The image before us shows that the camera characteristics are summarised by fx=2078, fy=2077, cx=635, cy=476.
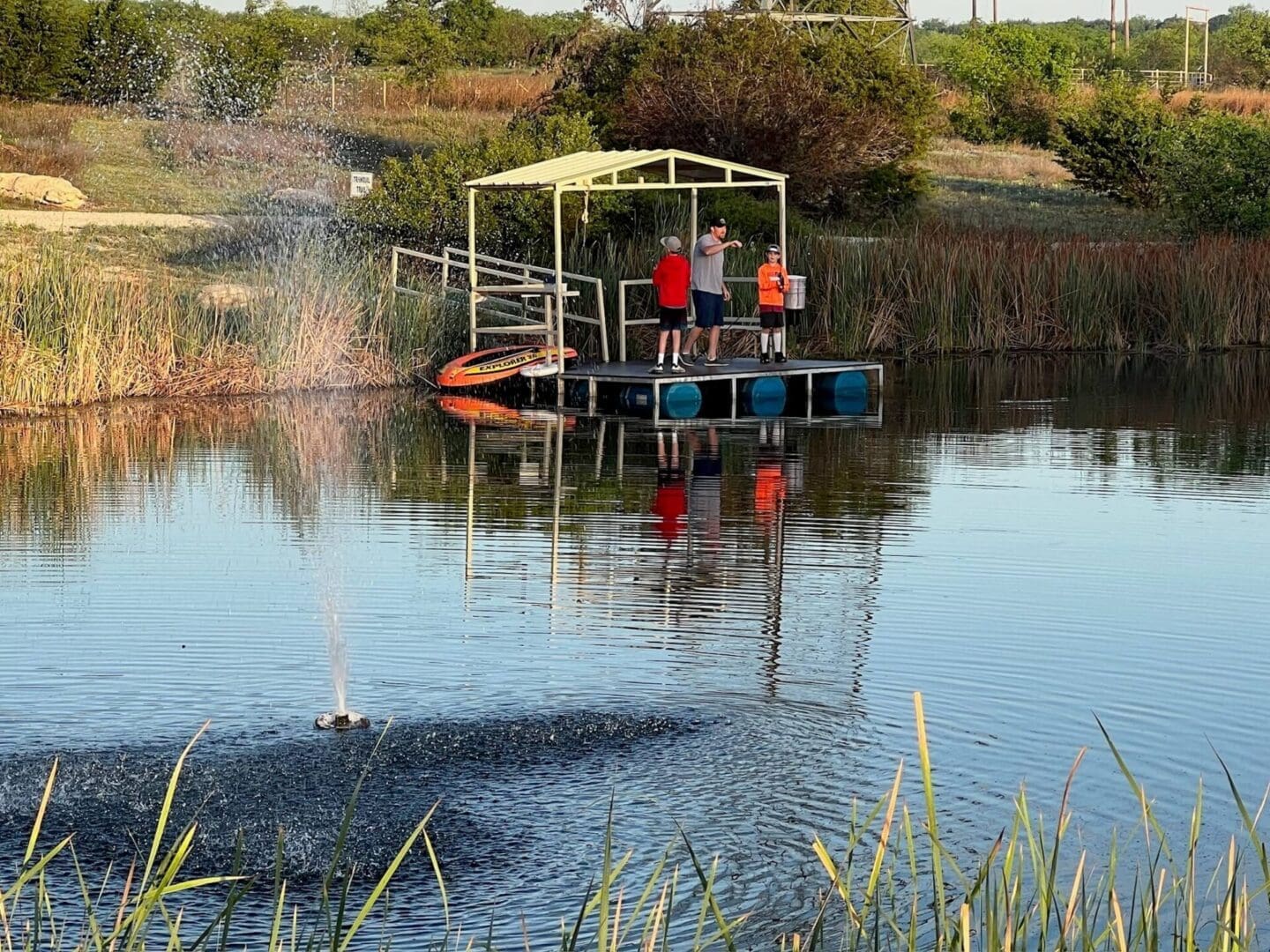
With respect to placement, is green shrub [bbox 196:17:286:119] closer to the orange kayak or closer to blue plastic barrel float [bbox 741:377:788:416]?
the orange kayak

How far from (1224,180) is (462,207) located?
15.5m

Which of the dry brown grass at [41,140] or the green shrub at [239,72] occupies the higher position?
the green shrub at [239,72]

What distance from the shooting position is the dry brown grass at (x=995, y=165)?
48.2m

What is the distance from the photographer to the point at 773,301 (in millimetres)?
22828

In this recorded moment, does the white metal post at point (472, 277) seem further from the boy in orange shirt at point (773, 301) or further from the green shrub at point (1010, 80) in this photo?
the green shrub at point (1010, 80)

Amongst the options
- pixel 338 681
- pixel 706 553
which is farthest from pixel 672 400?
pixel 338 681

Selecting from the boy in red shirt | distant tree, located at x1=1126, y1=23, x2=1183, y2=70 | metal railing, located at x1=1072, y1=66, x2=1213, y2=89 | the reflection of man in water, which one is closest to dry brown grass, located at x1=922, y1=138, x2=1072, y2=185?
metal railing, located at x1=1072, y1=66, x2=1213, y2=89

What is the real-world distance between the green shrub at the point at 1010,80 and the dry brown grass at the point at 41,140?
2506 cm

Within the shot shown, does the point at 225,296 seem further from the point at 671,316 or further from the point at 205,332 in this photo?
the point at 671,316

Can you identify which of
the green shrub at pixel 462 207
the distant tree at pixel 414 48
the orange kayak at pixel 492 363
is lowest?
the orange kayak at pixel 492 363

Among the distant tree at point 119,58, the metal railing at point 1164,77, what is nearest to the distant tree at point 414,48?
the distant tree at point 119,58

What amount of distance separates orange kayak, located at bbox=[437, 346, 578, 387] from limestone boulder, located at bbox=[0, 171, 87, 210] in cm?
1561

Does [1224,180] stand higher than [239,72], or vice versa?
[239,72]

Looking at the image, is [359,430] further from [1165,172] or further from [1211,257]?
[1165,172]
